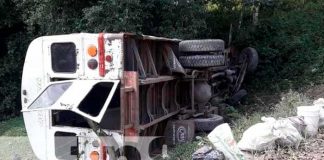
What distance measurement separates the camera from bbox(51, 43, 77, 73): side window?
450 centimetres

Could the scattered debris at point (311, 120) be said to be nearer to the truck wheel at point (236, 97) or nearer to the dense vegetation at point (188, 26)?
the truck wheel at point (236, 97)

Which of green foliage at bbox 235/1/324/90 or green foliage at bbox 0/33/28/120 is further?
green foliage at bbox 0/33/28/120

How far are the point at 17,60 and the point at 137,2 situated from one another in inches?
166

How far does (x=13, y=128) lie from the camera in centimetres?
851

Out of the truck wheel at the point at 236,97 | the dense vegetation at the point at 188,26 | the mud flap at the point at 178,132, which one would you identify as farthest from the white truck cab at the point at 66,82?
the truck wheel at the point at 236,97

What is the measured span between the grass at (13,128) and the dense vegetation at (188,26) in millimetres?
1202

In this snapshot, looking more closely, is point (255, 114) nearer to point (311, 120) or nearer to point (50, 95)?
point (311, 120)

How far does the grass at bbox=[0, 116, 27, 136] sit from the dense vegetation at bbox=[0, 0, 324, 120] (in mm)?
1202

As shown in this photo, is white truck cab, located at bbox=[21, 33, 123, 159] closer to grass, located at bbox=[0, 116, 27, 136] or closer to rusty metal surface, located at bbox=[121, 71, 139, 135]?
rusty metal surface, located at bbox=[121, 71, 139, 135]

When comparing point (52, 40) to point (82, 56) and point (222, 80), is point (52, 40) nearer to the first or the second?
point (82, 56)

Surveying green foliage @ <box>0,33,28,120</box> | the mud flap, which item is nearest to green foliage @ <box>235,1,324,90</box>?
the mud flap

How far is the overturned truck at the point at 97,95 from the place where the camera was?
4.20 meters

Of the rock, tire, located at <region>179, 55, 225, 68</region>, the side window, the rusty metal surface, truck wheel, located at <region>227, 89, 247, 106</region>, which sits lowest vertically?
truck wheel, located at <region>227, 89, 247, 106</region>

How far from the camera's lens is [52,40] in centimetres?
460
